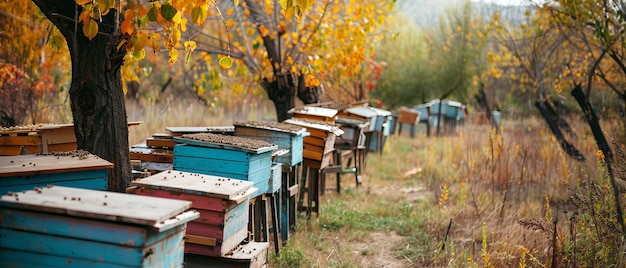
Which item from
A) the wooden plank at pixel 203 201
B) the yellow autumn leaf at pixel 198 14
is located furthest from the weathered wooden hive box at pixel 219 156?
the yellow autumn leaf at pixel 198 14

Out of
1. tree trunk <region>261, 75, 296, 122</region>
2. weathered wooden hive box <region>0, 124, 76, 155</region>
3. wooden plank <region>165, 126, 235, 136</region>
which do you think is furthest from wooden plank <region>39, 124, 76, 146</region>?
tree trunk <region>261, 75, 296, 122</region>

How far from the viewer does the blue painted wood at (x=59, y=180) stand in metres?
3.43

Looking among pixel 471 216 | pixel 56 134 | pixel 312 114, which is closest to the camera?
pixel 56 134

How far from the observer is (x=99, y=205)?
277 cm

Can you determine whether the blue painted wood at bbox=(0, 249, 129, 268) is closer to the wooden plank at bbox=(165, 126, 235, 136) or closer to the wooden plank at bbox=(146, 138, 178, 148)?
the wooden plank at bbox=(146, 138, 178, 148)

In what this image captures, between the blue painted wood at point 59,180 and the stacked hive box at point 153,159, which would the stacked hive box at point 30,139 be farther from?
the blue painted wood at point 59,180

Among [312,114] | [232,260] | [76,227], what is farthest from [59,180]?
[312,114]

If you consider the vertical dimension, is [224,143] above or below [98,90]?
below

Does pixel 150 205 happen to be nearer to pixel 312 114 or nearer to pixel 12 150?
pixel 12 150

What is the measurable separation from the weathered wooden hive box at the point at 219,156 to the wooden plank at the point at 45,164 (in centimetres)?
108

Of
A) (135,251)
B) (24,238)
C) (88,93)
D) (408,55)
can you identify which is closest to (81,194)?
(24,238)

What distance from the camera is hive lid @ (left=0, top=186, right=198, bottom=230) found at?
2.63 meters

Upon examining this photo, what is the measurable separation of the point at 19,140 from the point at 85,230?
108 inches

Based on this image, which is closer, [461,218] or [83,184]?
[83,184]
